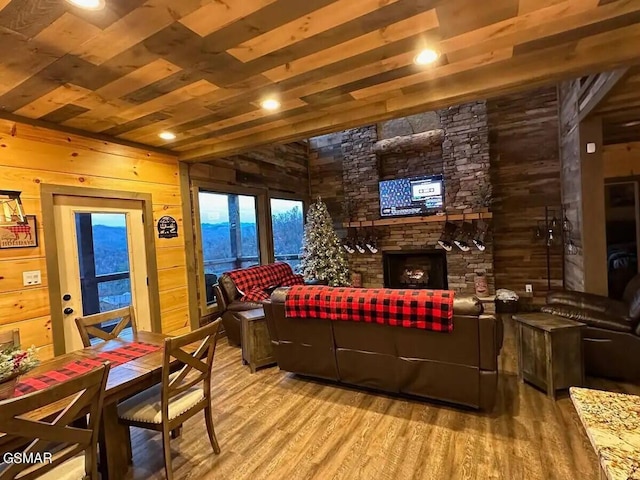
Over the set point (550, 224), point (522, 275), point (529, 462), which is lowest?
point (529, 462)

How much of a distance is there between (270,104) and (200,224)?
2.57 metres

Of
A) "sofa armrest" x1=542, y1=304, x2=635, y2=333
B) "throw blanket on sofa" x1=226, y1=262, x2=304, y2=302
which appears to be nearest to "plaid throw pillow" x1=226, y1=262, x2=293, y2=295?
"throw blanket on sofa" x1=226, y1=262, x2=304, y2=302

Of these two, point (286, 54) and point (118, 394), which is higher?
point (286, 54)

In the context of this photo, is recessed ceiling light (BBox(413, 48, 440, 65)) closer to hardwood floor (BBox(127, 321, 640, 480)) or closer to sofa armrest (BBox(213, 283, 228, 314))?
hardwood floor (BBox(127, 321, 640, 480))

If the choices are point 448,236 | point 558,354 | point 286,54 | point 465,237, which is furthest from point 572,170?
point 286,54

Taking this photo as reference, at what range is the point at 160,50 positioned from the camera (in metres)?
1.94

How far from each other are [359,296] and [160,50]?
2.19 meters

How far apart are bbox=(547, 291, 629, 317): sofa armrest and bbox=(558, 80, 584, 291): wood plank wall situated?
0.68 metres

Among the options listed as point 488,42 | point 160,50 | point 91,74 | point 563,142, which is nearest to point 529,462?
point 488,42

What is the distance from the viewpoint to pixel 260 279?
5102mm

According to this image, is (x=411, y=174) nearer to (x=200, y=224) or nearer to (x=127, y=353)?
(x=200, y=224)

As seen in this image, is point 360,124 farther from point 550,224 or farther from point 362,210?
point 550,224

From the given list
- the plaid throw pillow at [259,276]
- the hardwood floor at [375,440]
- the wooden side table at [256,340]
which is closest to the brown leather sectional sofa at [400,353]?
the hardwood floor at [375,440]

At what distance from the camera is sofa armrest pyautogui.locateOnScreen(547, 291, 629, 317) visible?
3.16 metres
